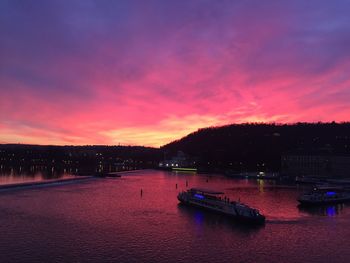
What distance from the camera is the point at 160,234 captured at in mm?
40188

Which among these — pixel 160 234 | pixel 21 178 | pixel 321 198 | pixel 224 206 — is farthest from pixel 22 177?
pixel 160 234

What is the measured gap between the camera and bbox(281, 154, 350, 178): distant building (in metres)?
132

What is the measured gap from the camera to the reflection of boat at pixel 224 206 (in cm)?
4659

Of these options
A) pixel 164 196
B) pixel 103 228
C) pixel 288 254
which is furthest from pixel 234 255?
pixel 164 196

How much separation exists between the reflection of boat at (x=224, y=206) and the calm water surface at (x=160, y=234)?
116 cm

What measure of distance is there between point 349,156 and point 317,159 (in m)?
11.4

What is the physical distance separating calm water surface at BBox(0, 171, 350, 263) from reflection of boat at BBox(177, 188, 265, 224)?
45.9 inches

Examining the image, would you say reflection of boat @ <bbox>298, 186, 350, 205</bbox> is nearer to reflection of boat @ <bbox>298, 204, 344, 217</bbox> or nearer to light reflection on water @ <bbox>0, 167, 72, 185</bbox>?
reflection of boat @ <bbox>298, 204, 344, 217</bbox>

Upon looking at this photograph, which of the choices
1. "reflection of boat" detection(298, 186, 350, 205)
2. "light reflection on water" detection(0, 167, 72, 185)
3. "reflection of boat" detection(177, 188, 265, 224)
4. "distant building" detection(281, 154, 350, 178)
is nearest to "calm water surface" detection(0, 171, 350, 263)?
"reflection of boat" detection(177, 188, 265, 224)

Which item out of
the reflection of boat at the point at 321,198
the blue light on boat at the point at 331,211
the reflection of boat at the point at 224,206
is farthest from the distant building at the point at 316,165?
the reflection of boat at the point at 224,206

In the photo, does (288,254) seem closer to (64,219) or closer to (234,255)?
(234,255)

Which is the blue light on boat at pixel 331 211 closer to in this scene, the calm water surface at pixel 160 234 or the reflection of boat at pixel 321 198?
the calm water surface at pixel 160 234

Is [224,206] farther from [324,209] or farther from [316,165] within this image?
[316,165]

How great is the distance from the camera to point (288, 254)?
3381 cm
